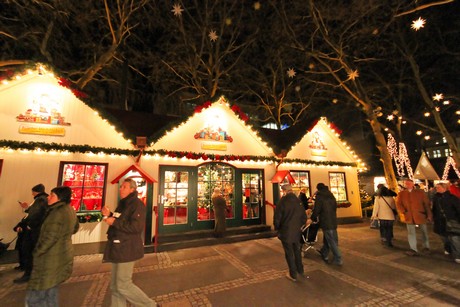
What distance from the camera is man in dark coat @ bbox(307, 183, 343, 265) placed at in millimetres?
5680

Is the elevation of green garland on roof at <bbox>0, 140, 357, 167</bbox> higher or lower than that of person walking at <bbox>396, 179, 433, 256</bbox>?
higher

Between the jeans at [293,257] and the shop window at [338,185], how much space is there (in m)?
7.55

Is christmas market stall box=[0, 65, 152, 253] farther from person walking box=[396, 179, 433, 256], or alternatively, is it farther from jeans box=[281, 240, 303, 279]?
person walking box=[396, 179, 433, 256]

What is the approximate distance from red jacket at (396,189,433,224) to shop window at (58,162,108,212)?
9.13m

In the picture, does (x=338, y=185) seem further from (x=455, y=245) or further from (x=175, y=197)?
(x=175, y=197)

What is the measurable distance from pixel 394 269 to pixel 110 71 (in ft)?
52.4

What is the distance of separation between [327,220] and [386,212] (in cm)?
279

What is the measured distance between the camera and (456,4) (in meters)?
11.6

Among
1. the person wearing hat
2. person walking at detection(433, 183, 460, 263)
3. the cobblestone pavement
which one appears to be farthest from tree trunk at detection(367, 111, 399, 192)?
the person wearing hat

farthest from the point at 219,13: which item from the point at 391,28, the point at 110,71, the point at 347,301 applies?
the point at 347,301

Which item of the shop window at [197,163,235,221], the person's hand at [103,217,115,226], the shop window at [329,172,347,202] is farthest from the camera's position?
the shop window at [329,172,347,202]

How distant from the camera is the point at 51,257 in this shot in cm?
288

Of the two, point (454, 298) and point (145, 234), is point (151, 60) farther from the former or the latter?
point (454, 298)

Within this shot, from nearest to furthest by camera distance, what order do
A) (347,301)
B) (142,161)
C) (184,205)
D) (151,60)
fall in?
(347,301), (142,161), (184,205), (151,60)
